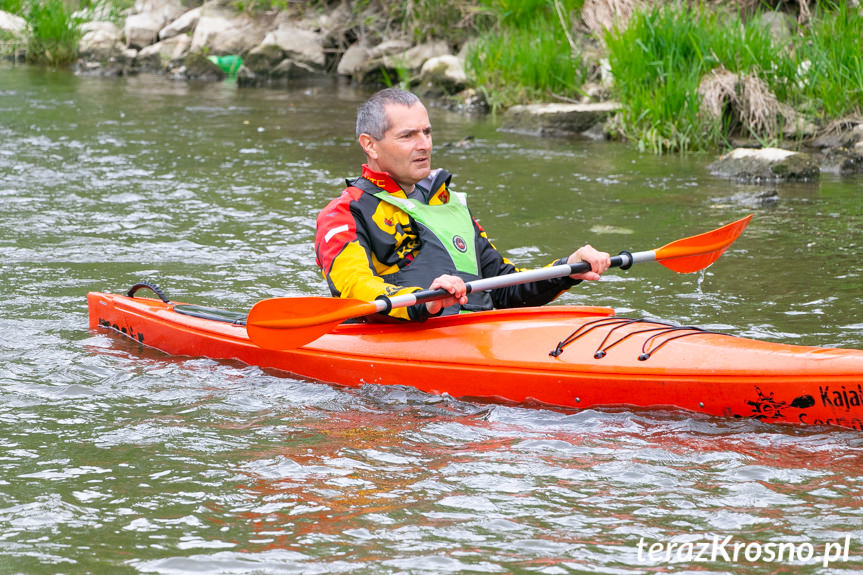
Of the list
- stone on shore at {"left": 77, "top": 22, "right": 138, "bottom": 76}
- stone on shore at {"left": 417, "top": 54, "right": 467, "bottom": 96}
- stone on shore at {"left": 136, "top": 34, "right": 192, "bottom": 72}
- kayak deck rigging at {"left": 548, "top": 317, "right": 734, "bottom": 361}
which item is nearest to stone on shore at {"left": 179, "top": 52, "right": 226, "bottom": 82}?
stone on shore at {"left": 136, "top": 34, "right": 192, "bottom": 72}

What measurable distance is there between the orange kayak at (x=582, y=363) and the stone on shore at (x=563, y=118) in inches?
263

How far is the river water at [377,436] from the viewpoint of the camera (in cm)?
268

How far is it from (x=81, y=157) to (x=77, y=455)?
6.33 m

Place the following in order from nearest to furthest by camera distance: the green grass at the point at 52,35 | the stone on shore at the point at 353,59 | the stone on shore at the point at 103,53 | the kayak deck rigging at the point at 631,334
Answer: the kayak deck rigging at the point at 631,334 → the stone on shore at the point at 353,59 → the stone on shore at the point at 103,53 → the green grass at the point at 52,35

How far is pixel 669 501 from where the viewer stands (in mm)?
2918

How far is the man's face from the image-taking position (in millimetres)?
4023

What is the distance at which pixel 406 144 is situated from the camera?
159 inches

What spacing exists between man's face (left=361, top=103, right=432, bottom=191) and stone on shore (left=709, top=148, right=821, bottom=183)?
479 cm

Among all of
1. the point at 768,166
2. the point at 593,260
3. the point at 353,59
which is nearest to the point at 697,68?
the point at 768,166

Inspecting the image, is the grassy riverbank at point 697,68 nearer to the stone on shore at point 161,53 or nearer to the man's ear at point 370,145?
the man's ear at point 370,145

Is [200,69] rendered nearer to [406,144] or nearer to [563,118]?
[563,118]

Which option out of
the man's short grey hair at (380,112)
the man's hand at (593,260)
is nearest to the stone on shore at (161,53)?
the man's short grey hair at (380,112)

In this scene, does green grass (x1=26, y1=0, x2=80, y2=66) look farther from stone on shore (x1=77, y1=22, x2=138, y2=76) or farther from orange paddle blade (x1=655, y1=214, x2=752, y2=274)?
orange paddle blade (x1=655, y1=214, x2=752, y2=274)

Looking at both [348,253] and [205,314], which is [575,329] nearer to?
[348,253]
